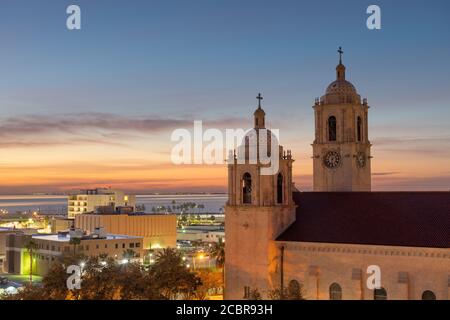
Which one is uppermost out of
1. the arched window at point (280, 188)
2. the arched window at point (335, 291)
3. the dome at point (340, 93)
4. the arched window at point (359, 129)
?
the dome at point (340, 93)

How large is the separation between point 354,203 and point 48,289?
28.4 m

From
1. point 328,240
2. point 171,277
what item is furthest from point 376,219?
point 171,277

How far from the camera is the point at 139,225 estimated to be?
161750mm

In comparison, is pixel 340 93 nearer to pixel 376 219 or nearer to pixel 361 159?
pixel 361 159

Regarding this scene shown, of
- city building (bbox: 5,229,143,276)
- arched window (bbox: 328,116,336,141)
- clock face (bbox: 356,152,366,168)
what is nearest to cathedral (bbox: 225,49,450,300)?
arched window (bbox: 328,116,336,141)

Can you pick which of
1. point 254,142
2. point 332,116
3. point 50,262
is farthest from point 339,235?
point 50,262

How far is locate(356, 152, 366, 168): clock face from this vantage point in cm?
7481

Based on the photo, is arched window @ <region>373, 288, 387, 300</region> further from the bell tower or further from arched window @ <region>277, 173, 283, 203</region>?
arched window @ <region>277, 173, 283, 203</region>

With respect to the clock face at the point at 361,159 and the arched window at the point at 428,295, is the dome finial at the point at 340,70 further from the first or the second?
the arched window at the point at 428,295

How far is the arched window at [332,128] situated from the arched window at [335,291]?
2606 cm

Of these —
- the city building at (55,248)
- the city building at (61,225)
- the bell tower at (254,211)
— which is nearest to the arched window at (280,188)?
the bell tower at (254,211)

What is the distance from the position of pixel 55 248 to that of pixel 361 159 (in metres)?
61.1

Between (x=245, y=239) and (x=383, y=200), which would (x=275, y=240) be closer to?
(x=245, y=239)

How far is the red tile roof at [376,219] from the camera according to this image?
50.0m
